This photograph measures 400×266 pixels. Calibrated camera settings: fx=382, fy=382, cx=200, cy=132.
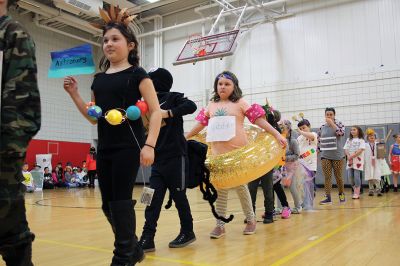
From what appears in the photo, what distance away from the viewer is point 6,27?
1587 mm

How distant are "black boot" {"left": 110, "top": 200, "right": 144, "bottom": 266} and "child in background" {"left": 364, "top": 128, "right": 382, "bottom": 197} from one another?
7.80 metres

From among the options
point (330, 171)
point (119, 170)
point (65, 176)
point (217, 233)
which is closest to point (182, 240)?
point (217, 233)

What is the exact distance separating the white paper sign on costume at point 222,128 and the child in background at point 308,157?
8.02 ft

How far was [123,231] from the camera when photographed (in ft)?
6.98

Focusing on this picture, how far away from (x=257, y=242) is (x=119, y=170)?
1.77 m

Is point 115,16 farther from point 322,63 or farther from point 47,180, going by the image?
point 47,180

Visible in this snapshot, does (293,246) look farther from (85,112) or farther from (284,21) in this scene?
(284,21)

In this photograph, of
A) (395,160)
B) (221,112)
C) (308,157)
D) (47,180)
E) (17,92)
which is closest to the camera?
(17,92)

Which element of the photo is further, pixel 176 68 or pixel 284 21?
pixel 176 68

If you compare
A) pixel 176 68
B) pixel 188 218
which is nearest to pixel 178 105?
pixel 188 218

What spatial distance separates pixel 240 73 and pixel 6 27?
12291mm

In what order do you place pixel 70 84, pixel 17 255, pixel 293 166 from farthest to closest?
pixel 293 166 < pixel 70 84 < pixel 17 255

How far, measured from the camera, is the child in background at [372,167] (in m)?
8.81

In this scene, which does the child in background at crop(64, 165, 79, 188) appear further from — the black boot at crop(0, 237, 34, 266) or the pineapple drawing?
the black boot at crop(0, 237, 34, 266)
